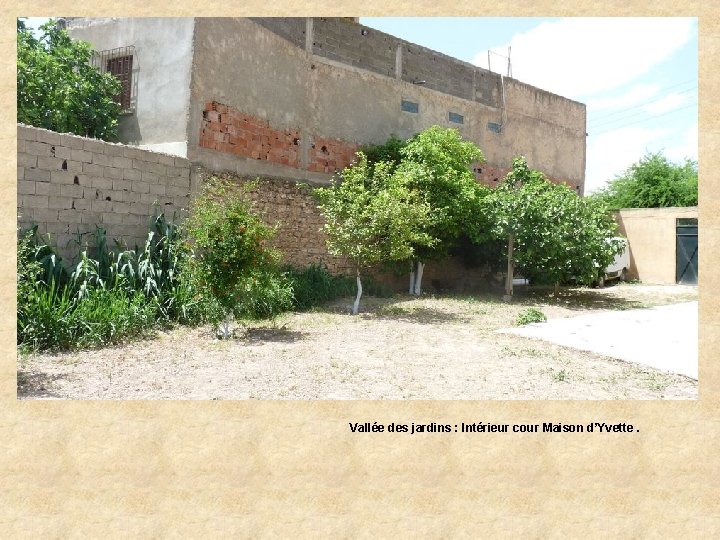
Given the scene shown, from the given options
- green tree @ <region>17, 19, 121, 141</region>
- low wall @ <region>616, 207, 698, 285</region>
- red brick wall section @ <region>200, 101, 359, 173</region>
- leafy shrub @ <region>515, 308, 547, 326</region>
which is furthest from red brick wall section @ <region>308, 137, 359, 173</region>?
low wall @ <region>616, 207, 698, 285</region>

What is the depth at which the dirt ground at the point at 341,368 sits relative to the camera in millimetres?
5555

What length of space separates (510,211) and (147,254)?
811cm

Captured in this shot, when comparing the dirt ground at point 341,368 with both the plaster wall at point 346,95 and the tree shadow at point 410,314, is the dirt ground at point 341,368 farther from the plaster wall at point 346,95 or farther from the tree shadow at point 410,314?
the plaster wall at point 346,95

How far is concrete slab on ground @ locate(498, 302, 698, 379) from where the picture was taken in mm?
7053

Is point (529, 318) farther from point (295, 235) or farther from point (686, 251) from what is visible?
point (686, 251)

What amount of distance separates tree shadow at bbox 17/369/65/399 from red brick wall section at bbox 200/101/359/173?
18.2 feet

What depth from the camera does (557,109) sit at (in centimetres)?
1980

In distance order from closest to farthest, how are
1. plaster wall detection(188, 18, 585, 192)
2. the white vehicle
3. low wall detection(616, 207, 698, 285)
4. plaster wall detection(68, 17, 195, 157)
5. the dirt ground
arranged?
the dirt ground, plaster wall detection(68, 17, 195, 157), plaster wall detection(188, 18, 585, 192), the white vehicle, low wall detection(616, 207, 698, 285)

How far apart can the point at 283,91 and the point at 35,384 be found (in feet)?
26.5

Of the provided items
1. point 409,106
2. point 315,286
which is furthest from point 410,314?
point 409,106

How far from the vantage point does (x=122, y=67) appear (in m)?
11.0

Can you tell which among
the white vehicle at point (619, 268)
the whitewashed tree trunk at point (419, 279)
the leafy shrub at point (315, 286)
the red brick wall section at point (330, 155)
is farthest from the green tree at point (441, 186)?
the white vehicle at point (619, 268)

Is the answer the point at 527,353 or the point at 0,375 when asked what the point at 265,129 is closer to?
the point at 527,353

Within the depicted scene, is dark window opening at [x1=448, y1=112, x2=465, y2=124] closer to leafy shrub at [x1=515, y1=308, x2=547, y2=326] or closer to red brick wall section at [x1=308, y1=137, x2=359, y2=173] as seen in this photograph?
red brick wall section at [x1=308, y1=137, x2=359, y2=173]
